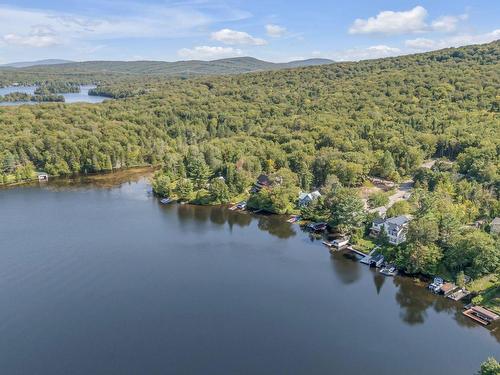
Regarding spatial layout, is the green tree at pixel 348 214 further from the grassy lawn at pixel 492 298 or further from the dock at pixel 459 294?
the grassy lawn at pixel 492 298

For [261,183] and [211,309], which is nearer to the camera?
[211,309]

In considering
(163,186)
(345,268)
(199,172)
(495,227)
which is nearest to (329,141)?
(199,172)

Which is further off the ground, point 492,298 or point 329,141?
point 329,141

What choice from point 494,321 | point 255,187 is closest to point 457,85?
point 255,187

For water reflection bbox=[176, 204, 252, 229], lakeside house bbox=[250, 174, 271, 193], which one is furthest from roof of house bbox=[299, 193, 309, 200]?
water reflection bbox=[176, 204, 252, 229]

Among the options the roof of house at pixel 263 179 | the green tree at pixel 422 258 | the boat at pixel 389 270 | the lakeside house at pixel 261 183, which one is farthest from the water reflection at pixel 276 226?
the green tree at pixel 422 258

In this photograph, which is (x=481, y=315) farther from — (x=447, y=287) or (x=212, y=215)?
(x=212, y=215)

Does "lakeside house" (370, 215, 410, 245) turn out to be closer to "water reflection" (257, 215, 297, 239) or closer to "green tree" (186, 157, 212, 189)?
"water reflection" (257, 215, 297, 239)
